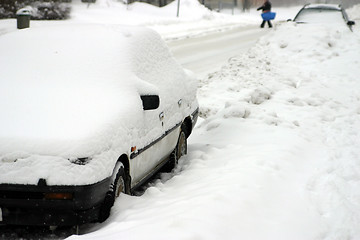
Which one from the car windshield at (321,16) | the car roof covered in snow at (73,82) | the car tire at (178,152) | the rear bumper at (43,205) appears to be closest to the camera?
the rear bumper at (43,205)

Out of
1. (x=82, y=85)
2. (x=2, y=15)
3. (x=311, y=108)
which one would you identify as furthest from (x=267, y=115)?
(x=2, y=15)

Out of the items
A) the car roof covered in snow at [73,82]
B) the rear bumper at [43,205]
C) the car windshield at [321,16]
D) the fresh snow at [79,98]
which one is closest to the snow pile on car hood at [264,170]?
the rear bumper at [43,205]

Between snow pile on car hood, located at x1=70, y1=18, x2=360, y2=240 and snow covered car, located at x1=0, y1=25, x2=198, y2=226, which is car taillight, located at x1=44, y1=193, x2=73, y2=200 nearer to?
snow covered car, located at x1=0, y1=25, x2=198, y2=226

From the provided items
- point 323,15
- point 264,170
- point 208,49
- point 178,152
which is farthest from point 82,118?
point 323,15

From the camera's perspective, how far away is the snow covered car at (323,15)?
65.3 ft

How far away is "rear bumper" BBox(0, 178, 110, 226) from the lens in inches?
150

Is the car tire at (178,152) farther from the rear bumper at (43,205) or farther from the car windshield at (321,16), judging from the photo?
the car windshield at (321,16)

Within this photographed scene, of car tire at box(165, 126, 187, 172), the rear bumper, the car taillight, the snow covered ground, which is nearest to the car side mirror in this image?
the snow covered ground

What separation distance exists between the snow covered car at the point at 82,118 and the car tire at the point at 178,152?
0.02m

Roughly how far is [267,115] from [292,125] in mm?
474

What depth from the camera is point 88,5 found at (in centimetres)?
3362

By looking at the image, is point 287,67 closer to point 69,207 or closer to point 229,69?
point 229,69

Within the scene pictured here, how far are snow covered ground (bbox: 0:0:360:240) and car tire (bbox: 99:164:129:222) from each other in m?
0.07

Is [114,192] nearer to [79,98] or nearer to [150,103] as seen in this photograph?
[79,98]
